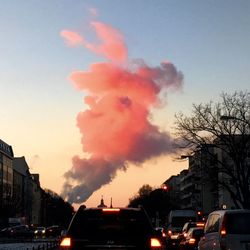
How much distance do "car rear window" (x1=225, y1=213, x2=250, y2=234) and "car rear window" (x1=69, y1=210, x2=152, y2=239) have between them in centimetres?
367

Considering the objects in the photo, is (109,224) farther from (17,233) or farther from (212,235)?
(17,233)

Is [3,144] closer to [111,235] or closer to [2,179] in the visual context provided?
[2,179]

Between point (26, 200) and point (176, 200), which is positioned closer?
point (26, 200)

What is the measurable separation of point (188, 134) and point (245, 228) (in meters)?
37.0

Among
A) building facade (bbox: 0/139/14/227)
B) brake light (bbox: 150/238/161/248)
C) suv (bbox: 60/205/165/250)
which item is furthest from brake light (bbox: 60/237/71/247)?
building facade (bbox: 0/139/14/227)

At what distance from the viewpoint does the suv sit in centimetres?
1118

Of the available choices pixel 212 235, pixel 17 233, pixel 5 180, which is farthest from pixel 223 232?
pixel 5 180

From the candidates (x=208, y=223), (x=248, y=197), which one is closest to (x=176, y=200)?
(x=248, y=197)

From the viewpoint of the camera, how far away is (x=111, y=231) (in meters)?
11.4

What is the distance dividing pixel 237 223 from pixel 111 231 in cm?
451

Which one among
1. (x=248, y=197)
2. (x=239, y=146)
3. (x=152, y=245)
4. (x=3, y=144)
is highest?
(x=3, y=144)

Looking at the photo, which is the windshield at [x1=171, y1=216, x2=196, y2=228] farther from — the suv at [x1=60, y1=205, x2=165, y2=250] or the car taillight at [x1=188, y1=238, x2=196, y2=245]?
the suv at [x1=60, y1=205, x2=165, y2=250]

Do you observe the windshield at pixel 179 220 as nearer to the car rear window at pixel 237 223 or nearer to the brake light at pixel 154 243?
the car rear window at pixel 237 223

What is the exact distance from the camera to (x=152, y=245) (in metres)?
11.2
